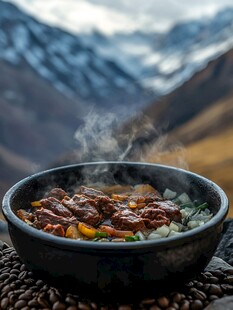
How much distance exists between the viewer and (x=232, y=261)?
4785mm

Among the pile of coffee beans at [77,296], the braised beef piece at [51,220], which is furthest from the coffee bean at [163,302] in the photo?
the braised beef piece at [51,220]

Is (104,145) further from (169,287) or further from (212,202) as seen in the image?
(169,287)

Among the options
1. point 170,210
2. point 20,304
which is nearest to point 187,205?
point 170,210

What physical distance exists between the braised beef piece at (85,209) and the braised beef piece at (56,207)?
0.18ft

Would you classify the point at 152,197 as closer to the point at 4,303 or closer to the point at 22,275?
the point at 22,275

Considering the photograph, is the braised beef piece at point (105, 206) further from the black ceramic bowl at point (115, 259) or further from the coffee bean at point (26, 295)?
the coffee bean at point (26, 295)

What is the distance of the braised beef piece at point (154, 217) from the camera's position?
384 centimetres

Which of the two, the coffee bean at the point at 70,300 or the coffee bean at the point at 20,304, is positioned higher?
the coffee bean at the point at 70,300

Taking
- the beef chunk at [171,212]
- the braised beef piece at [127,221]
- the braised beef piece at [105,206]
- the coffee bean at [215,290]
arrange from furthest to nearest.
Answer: the braised beef piece at [105,206] < the beef chunk at [171,212] < the coffee bean at [215,290] < the braised beef piece at [127,221]

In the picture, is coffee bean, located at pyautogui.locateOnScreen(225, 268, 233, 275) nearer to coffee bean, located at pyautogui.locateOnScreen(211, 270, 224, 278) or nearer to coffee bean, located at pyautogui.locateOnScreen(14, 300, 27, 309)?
coffee bean, located at pyautogui.locateOnScreen(211, 270, 224, 278)

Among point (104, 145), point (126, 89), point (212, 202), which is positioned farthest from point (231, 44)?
point (212, 202)

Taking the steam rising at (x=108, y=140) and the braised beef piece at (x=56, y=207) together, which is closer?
the braised beef piece at (x=56, y=207)

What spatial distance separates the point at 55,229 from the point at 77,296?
606 mm

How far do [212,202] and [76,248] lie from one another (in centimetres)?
162
